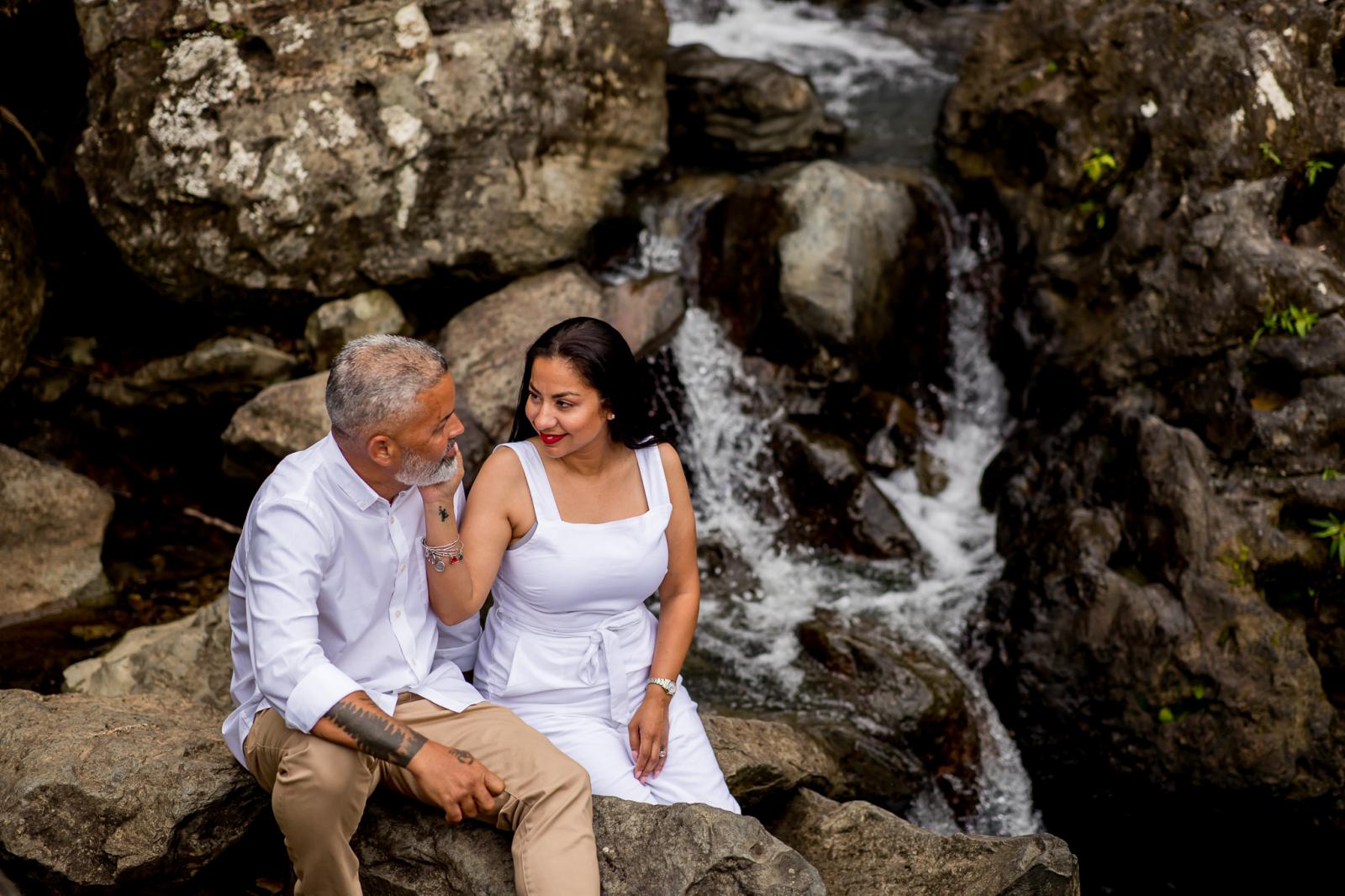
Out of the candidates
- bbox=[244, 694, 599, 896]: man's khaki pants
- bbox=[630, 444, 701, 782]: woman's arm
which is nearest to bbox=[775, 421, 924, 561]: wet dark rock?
bbox=[630, 444, 701, 782]: woman's arm

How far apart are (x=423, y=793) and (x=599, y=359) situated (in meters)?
1.43

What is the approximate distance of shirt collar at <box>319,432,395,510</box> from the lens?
345cm

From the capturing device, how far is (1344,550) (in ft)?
19.6

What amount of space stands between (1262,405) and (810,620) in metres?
2.70

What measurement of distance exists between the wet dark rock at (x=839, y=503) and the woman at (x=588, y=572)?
3.29 m

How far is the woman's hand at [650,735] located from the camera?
3.93m

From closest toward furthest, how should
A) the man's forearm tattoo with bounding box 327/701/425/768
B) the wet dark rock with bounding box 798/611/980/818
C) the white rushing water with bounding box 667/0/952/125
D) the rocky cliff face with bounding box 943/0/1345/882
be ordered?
the man's forearm tattoo with bounding box 327/701/425/768 → the wet dark rock with bounding box 798/611/980/818 → the rocky cliff face with bounding box 943/0/1345/882 → the white rushing water with bounding box 667/0/952/125

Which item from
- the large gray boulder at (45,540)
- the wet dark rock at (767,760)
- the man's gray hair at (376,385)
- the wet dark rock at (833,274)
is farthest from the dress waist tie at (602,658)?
the wet dark rock at (833,274)

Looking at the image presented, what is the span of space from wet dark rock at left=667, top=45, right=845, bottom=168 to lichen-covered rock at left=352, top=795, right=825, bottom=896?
5.97 m

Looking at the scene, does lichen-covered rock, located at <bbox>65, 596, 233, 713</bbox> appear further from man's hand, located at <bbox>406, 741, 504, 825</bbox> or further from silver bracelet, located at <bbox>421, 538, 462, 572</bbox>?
man's hand, located at <bbox>406, 741, 504, 825</bbox>

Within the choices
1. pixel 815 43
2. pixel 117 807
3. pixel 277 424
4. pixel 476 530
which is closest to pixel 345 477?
pixel 476 530

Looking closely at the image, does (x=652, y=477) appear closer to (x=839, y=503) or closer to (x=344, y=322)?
(x=839, y=503)

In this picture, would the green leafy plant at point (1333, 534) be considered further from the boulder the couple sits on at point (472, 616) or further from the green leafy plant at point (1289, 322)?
the boulder the couple sits on at point (472, 616)

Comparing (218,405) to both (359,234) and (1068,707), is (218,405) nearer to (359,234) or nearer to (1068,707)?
(359,234)
